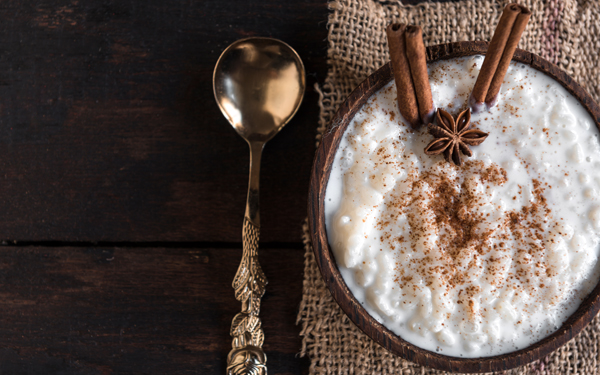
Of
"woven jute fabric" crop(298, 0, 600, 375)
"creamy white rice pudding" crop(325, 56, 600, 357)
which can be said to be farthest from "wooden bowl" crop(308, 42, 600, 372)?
"woven jute fabric" crop(298, 0, 600, 375)

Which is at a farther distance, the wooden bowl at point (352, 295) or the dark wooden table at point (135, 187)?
the dark wooden table at point (135, 187)

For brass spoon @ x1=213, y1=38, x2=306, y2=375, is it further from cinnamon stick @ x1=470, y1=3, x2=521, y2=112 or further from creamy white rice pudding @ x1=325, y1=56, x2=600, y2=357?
cinnamon stick @ x1=470, y1=3, x2=521, y2=112

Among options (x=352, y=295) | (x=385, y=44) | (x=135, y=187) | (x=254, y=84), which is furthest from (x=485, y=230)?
(x=135, y=187)

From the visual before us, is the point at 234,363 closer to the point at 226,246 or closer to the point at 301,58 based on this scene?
the point at 226,246

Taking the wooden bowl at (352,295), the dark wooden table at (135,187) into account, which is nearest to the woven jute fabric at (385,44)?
the dark wooden table at (135,187)

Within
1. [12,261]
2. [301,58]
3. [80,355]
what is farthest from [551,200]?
[12,261]

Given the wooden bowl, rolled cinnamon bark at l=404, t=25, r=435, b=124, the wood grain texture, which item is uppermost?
rolled cinnamon bark at l=404, t=25, r=435, b=124

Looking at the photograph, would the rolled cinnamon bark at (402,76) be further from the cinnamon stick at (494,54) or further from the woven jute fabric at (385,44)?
the woven jute fabric at (385,44)
